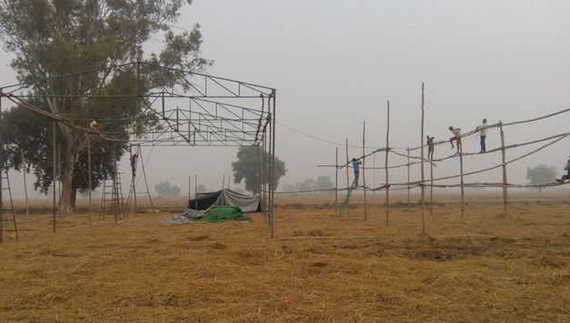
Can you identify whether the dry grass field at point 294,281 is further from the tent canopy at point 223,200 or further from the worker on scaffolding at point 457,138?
the tent canopy at point 223,200

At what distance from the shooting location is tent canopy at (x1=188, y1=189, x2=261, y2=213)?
65.4 ft

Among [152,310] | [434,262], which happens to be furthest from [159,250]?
[434,262]

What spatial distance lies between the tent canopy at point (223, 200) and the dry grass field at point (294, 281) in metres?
10.8

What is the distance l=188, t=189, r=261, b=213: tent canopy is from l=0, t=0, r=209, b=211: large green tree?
4.30 meters

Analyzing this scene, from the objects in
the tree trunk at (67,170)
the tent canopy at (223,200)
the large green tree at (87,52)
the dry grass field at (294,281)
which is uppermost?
the large green tree at (87,52)

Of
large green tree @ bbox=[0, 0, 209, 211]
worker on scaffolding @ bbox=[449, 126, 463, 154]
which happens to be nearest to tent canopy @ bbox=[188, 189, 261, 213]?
large green tree @ bbox=[0, 0, 209, 211]

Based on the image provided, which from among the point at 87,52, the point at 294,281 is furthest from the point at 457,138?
the point at 87,52

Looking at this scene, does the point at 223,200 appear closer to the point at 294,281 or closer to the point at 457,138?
the point at 457,138

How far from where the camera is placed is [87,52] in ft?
65.3

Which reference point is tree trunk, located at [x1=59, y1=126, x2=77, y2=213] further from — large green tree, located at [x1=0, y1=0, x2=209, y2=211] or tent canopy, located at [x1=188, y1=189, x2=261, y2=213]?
tent canopy, located at [x1=188, y1=189, x2=261, y2=213]

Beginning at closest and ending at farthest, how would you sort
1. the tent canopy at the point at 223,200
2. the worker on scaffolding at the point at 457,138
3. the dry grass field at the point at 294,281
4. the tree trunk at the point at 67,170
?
the dry grass field at the point at 294,281 → the worker on scaffolding at the point at 457,138 → the tent canopy at the point at 223,200 → the tree trunk at the point at 67,170

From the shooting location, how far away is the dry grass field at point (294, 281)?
4168mm

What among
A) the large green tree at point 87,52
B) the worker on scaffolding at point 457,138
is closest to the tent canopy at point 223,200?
the large green tree at point 87,52

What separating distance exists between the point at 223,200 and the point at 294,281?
14.9 meters
